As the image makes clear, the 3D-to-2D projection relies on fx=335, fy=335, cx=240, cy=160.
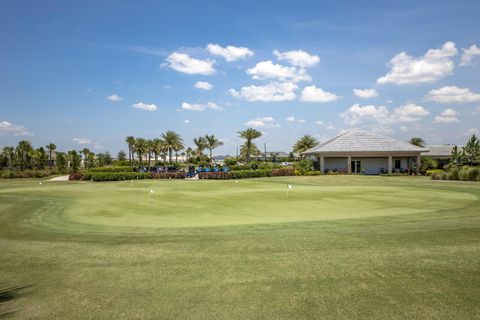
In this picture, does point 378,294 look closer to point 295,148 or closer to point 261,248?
point 261,248

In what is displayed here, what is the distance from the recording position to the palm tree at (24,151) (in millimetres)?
79625

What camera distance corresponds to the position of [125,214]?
50.2 ft

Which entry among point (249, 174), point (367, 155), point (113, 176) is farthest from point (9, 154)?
point (367, 155)

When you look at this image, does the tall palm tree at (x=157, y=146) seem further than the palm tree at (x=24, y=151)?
Yes

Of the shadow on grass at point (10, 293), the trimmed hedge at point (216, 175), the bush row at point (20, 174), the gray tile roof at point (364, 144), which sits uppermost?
the gray tile roof at point (364, 144)

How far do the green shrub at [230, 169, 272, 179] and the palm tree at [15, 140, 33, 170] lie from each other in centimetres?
5855

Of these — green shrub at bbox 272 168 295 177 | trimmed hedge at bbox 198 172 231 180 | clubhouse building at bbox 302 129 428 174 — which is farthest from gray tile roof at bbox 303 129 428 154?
trimmed hedge at bbox 198 172 231 180

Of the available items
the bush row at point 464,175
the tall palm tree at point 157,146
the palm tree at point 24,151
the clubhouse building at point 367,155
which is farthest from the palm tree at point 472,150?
the palm tree at point 24,151

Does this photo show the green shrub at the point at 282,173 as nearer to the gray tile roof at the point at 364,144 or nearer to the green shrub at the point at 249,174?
the green shrub at the point at 249,174

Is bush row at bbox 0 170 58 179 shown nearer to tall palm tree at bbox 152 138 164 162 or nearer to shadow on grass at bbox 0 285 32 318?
tall palm tree at bbox 152 138 164 162

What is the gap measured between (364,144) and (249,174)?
19.7 metres

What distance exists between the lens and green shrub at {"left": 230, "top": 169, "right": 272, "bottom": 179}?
4803cm

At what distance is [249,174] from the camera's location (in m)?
49.3

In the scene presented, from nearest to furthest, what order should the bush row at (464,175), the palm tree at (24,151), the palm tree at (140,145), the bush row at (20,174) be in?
the bush row at (464,175) → the bush row at (20,174) → the palm tree at (24,151) → the palm tree at (140,145)
